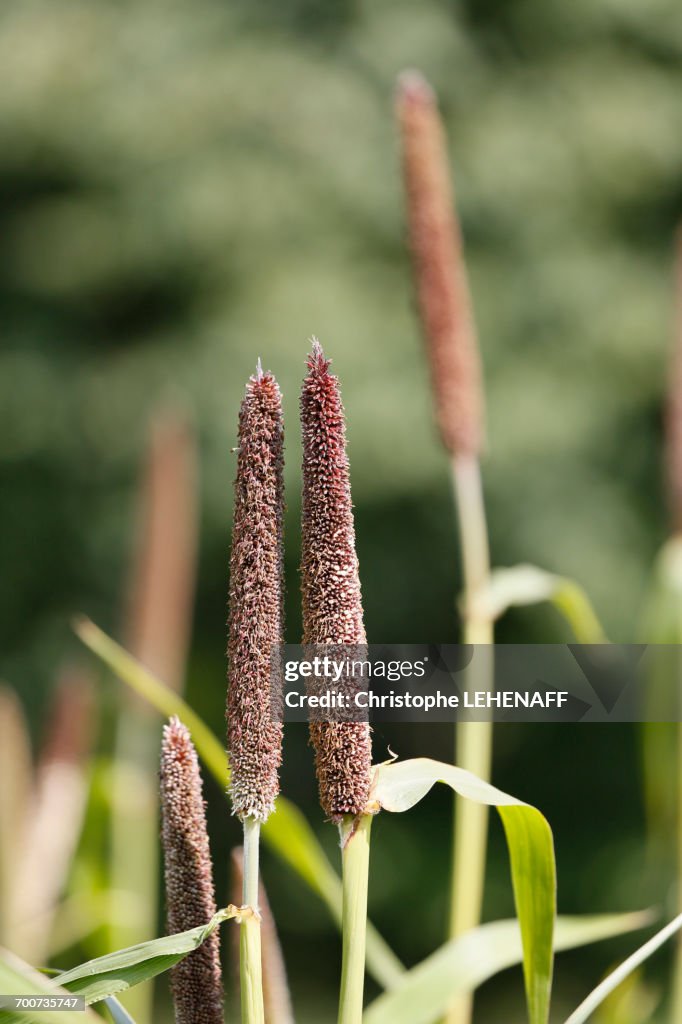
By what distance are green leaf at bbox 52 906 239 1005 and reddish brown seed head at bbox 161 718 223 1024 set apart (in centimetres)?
1

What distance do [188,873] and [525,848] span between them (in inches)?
5.0

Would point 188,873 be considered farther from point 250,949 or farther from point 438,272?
point 438,272

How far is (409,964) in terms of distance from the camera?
120 inches

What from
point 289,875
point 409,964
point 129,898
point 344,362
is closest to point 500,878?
point 409,964

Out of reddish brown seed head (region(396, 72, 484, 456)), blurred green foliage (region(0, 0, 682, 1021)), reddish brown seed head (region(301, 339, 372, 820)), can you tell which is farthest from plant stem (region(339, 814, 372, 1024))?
blurred green foliage (region(0, 0, 682, 1021))

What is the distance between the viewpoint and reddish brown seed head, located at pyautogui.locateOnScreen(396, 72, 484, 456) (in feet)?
2.68

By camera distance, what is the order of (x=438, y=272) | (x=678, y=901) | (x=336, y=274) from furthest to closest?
(x=336, y=274) → (x=438, y=272) → (x=678, y=901)

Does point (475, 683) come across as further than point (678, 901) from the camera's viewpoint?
No

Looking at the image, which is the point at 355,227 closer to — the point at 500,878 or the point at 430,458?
the point at 430,458

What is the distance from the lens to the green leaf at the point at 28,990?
1.14 feet

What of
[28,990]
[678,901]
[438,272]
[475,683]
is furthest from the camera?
[438,272]

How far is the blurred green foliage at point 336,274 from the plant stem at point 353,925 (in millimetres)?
2701

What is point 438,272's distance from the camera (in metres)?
0.85

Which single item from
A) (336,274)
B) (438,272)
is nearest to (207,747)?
(438,272)
